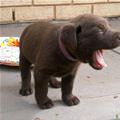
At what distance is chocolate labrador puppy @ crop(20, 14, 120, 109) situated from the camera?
257 cm

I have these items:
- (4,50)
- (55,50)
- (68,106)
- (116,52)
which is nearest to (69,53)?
(55,50)

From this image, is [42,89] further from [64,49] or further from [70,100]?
[64,49]

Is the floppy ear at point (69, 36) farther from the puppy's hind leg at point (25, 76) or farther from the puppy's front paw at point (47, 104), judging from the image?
the puppy's hind leg at point (25, 76)

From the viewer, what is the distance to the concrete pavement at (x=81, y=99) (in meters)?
2.93

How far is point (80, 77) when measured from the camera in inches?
147

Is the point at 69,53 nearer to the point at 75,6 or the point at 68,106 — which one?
the point at 68,106

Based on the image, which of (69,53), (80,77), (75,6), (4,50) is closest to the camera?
(69,53)

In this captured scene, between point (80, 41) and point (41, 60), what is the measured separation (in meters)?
0.38

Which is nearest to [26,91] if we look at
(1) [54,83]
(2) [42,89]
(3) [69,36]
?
(1) [54,83]

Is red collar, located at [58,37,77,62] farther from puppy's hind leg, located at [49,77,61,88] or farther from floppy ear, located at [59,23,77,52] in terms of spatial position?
puppy's hind leg, located at [49,77,61,88]

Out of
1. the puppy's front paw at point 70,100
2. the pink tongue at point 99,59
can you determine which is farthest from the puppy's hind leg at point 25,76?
the pink tongue at point 99,59

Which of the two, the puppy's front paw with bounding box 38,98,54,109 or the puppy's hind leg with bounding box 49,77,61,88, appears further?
the puppy's hind leg with bounding box 49,77,61,88

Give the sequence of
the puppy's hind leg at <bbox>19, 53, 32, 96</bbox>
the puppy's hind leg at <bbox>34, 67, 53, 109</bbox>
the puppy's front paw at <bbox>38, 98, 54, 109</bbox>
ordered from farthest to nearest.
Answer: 1. the puppy's hind leg at <bbox>19, 53, 32, 96</bbox>
2. the puppy's front paw at <bbox>38, 98, 54, 109</bbox>
3. the puppy's hind leg at <bbox>34, 67, 53, 109</bbox>

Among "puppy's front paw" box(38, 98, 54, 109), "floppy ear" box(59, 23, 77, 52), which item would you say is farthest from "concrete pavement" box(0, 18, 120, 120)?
"floppy ear" box(59, 23, 77, 52)
